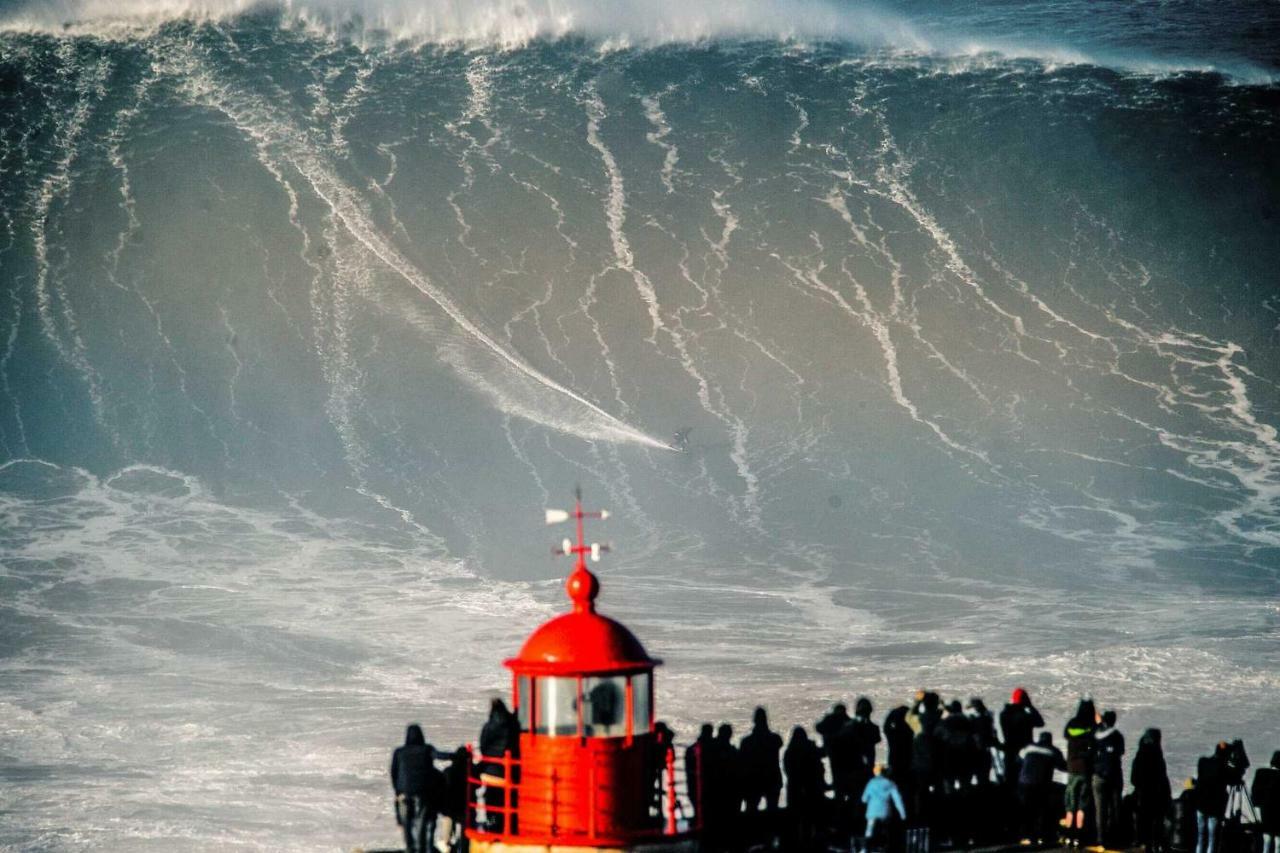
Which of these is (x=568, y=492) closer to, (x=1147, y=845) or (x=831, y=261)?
(x=831, y=261)

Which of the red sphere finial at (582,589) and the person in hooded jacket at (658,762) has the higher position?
the red sphere finial at (582,589)

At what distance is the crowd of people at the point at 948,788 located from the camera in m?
17.1

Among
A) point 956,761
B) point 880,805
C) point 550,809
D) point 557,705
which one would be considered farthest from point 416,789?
Result: point 956,761

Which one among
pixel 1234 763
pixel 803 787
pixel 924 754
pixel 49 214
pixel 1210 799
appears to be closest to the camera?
pixel 803 787

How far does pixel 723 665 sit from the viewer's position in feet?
201

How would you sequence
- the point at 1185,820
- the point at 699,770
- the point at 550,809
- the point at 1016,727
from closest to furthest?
1. the point at 550,809
2. the point at 699,770
3. the point at 1185,820
4. the point at 1016,727

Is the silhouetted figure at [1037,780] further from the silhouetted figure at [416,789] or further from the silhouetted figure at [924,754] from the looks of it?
the silhouetted figure at [416,789]

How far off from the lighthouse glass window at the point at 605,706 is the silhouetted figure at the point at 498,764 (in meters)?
0.68

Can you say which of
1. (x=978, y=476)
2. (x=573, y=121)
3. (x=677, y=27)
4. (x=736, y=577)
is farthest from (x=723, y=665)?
(x=677, y=27)

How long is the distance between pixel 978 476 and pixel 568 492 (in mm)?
14321

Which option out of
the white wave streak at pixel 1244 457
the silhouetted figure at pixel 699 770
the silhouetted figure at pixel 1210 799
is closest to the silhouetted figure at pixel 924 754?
the silhouetted figure at pixel 699 770

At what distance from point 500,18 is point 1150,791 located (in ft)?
261

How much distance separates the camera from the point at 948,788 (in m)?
19.0

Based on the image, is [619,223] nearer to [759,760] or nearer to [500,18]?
[500,18]
